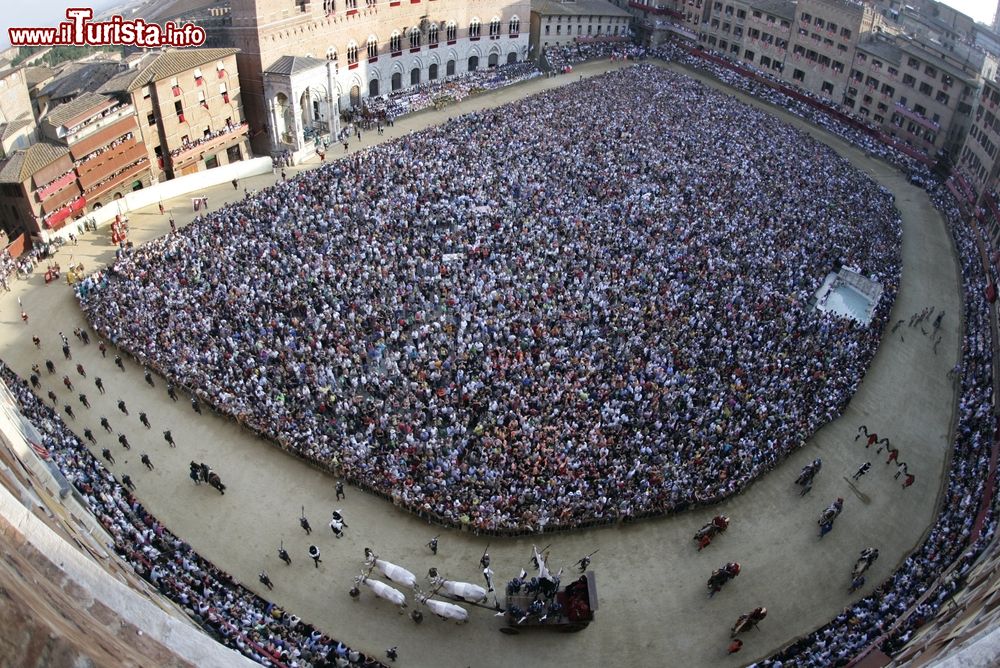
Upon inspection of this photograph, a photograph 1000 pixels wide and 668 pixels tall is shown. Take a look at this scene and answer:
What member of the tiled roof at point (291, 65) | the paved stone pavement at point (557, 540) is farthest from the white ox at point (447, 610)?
the tiled roof at point (291, 65)

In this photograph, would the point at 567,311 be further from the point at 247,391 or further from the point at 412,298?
the point at 247,391

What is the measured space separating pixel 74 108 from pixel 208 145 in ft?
30.2

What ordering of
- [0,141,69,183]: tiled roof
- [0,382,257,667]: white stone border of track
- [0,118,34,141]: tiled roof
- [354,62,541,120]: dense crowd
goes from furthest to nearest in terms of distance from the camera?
1. [354,62,541,120]: dense crowd
2. [0,118,34,141]: tiled roof
3. [0,141,69,183]: tiled roof
4. [0,382,257,667]: white stone border of track

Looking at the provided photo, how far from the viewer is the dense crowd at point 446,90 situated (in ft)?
194

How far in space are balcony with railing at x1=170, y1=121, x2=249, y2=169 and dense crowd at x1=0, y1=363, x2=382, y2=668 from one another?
2546 centimetres

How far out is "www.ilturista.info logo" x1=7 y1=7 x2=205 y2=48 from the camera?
157 ft

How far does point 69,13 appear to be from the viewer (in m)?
49.9

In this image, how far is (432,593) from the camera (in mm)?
24047

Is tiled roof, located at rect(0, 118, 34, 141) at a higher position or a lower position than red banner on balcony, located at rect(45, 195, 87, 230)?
higher

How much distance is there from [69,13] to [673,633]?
2118 inches

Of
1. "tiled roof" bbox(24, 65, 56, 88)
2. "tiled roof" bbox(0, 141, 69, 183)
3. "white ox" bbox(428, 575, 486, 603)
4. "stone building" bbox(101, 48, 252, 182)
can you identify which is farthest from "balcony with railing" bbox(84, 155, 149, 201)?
"white ox" bbox(428, 575, 486, 603)

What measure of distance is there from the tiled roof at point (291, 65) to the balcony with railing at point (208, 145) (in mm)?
4557

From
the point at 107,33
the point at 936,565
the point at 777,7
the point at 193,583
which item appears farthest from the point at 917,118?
the point at 193,583

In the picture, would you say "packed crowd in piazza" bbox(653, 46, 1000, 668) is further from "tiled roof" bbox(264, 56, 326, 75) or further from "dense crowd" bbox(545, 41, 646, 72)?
"tiled roof" bbox(264, 56, 326, 75)
